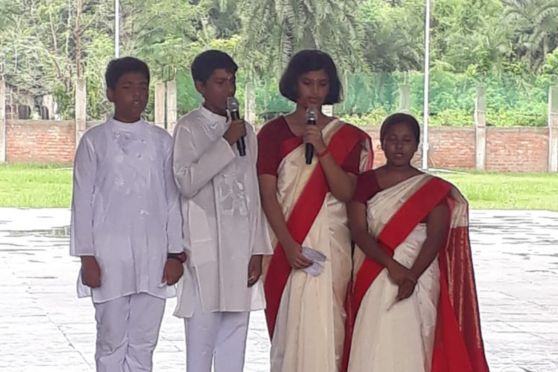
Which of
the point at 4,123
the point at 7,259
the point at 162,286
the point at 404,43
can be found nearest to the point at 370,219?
the point at 162,286

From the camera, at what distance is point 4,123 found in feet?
101

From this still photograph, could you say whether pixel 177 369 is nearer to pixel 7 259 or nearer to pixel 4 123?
pixel 7 259

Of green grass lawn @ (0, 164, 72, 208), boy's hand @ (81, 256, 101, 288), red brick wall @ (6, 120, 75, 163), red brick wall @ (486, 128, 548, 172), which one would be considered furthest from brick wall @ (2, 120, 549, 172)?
boy's hand @ (81, 256, 101, 288)

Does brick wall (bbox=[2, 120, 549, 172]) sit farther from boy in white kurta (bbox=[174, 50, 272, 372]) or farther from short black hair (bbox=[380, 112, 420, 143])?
boy in white kurta (bbox=[174, 50, 272, 372])

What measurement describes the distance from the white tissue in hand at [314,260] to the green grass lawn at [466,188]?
57.6ft

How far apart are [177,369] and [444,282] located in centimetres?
218

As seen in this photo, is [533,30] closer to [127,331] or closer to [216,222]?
[216,222]

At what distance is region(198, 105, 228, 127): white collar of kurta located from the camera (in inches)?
175

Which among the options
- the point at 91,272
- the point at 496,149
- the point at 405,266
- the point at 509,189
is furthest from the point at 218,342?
the point at 496,149

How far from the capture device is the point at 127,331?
4.40m

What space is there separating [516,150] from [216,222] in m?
28.4

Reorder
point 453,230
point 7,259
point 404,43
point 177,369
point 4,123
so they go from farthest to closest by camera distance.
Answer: point 404,43
point 4,123
point 7,259
point 177,369
point 453,230

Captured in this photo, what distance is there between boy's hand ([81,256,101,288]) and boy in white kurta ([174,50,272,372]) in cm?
35

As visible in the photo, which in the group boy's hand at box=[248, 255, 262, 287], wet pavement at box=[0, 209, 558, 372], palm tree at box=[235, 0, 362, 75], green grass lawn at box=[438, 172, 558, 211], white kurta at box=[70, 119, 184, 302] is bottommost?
wet pavement at box=[0, 209, 558, 372]
